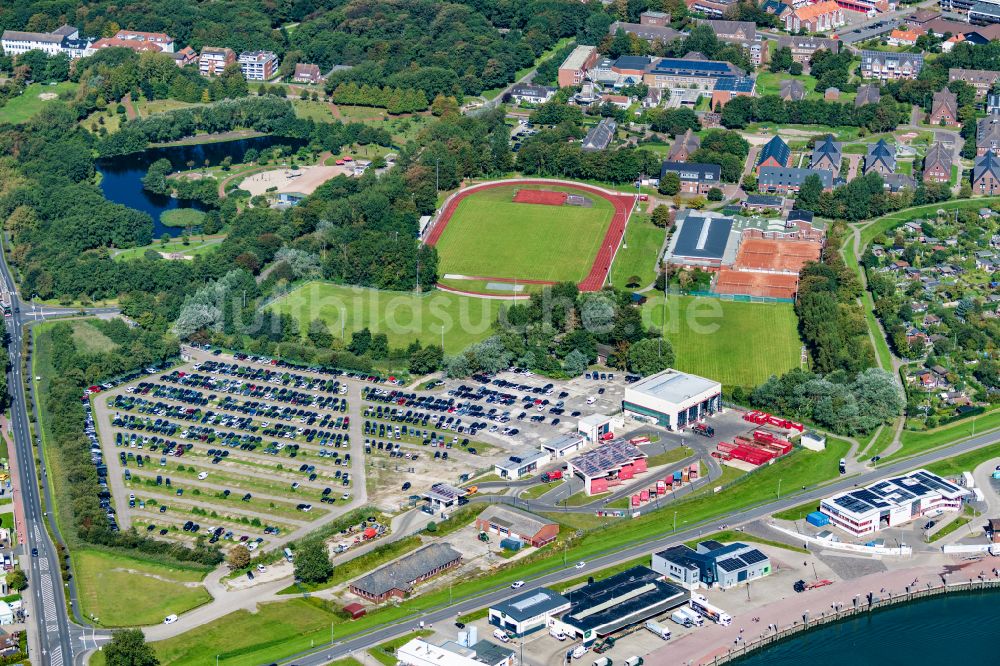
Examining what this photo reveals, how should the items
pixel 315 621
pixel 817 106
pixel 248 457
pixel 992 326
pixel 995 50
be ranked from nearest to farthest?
pixel 315 621 < pixel 248 457 < pixel 992 326 < pixel 817 106 < pixel 995 50

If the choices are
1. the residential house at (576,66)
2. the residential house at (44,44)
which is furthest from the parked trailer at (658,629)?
the residential house at (44,44)

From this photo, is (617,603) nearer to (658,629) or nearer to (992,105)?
(658,629)

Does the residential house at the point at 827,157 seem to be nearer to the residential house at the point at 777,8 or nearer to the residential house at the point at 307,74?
the residential house at the point at 777,8

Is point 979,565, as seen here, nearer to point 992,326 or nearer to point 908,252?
point 992,326

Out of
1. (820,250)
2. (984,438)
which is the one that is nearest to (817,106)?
(820,250)

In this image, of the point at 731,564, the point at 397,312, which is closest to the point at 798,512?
the point at 731,564

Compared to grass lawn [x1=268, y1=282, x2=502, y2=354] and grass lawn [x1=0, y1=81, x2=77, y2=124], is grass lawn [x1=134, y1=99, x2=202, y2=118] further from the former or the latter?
grass lawn [x1=268, y1=282, x2=502, y2=354]
